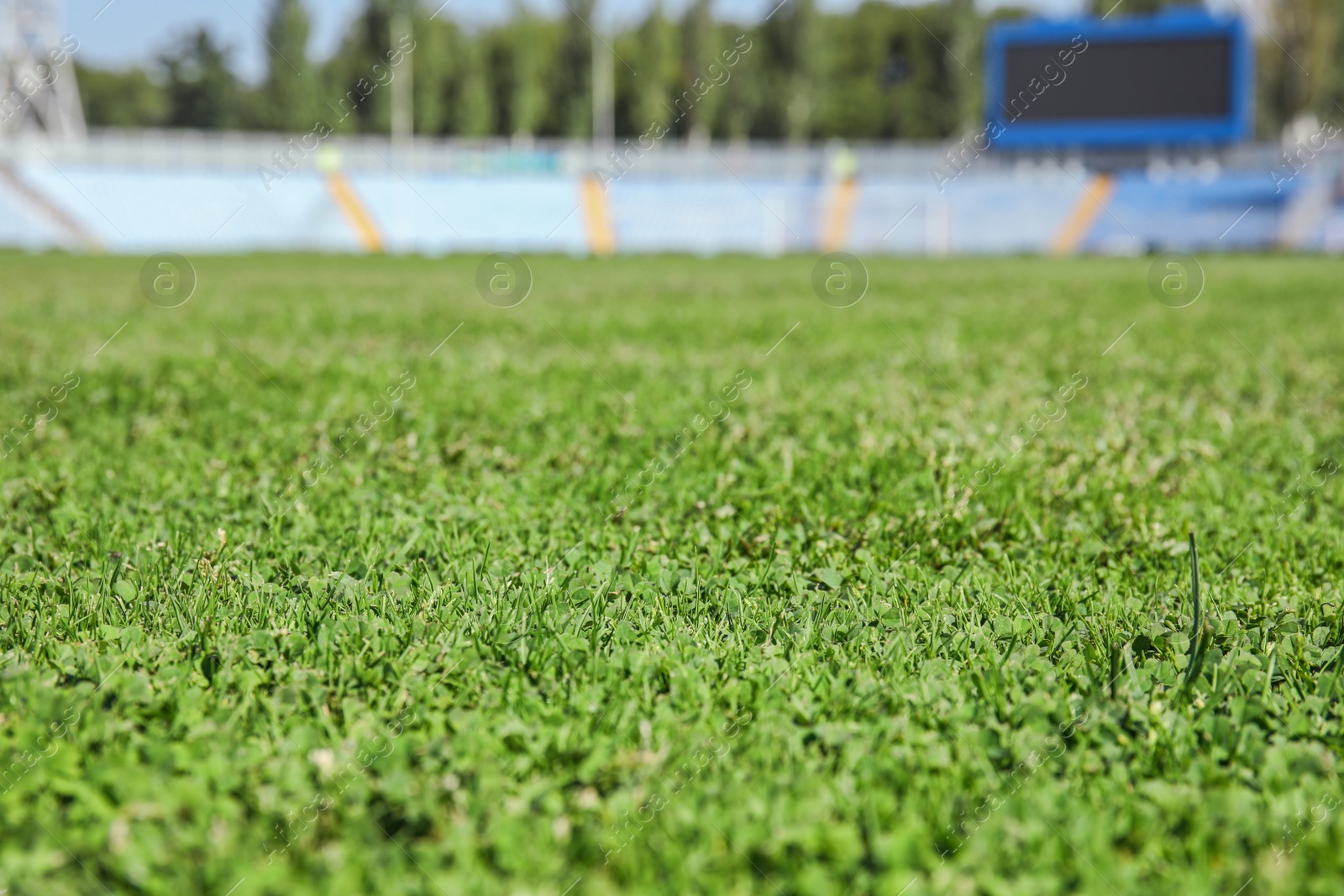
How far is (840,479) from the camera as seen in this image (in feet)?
13.0

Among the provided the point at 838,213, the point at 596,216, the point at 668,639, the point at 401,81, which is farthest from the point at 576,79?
the point at 668,639

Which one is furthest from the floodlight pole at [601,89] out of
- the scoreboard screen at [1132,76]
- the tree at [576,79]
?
the scoreboard screen at [1132,76]

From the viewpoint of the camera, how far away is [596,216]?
44000mm

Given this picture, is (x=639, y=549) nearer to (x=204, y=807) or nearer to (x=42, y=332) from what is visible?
(x=204, y=807)

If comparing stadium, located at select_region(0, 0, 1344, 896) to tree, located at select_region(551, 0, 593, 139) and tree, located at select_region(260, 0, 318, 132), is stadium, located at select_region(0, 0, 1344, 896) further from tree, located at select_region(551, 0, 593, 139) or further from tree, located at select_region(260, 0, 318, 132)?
tree, located at select_region(551, 0, 593, 139)

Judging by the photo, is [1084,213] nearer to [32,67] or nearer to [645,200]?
[645,200]

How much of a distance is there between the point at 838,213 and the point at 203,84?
1540 inches

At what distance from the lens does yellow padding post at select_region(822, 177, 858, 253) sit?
4378 cm

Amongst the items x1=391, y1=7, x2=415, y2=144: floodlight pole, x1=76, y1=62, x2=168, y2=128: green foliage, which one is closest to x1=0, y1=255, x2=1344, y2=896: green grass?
x1=391, y1=7, x2=415, y2=144: floodlight pole

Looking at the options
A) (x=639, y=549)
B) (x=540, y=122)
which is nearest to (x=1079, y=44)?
(x=540, y=122)

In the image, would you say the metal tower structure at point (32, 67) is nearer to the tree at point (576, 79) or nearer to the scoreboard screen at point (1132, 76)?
the tree at point (576, 79)

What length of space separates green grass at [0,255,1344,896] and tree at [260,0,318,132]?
53.1 m

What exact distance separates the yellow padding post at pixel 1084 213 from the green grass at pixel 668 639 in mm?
39845

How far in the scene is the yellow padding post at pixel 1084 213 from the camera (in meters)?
43.0
